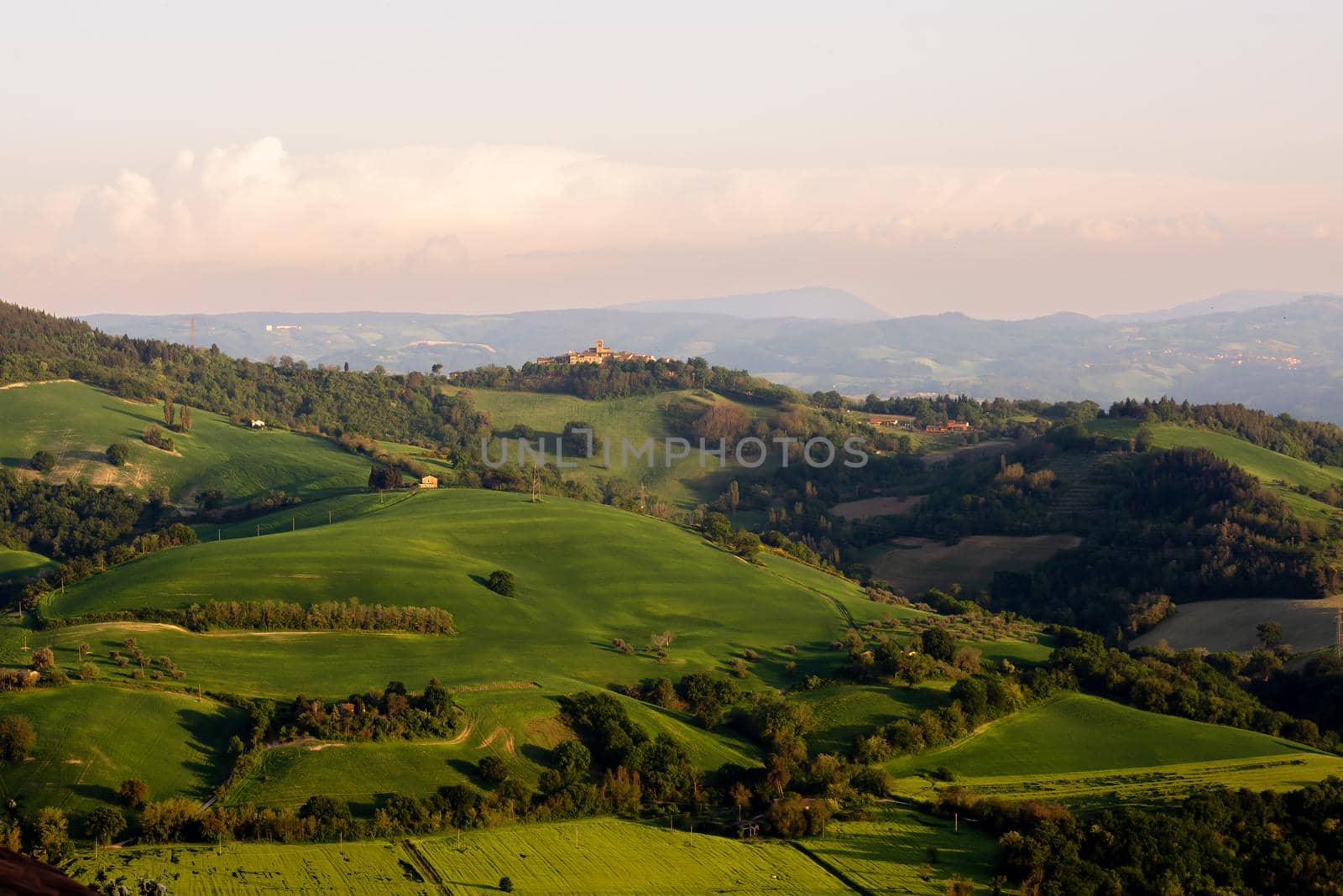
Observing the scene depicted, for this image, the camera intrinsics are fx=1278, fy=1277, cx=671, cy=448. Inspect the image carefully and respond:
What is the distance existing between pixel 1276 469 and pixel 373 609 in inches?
5260

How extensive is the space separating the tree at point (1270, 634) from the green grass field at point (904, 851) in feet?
216

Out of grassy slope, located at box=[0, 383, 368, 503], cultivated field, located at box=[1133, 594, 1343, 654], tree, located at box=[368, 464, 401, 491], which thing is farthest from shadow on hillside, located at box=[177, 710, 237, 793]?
cultivated field, located at box=[1133, 594, 1343, 654]

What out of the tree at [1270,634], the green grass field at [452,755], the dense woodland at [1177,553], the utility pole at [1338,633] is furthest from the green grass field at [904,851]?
the dense woodland at [1177,553]

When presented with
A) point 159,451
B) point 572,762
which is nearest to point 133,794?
point 572,762

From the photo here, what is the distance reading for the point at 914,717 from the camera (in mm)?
83125

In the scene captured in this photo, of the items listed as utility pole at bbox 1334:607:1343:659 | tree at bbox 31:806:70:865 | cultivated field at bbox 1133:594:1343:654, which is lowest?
cultivated field at bbox 1133:594:1343:654

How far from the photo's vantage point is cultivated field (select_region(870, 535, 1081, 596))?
15850cm

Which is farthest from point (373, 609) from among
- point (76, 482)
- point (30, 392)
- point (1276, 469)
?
point (1276, 469)

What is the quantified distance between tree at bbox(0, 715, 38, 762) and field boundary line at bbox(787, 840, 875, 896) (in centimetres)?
3595

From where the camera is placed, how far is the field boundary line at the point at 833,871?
5522 cm

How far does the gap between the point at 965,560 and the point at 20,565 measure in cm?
10771

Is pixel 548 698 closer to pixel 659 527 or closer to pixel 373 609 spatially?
pixel 373 609

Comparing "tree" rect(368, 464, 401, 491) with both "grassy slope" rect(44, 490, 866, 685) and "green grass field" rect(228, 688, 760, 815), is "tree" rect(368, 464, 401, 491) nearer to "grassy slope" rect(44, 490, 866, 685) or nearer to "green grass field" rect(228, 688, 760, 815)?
"grassy slope" rect(44, 490, 866, 685)

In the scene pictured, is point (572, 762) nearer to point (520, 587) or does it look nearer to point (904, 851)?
point (904, 851)
